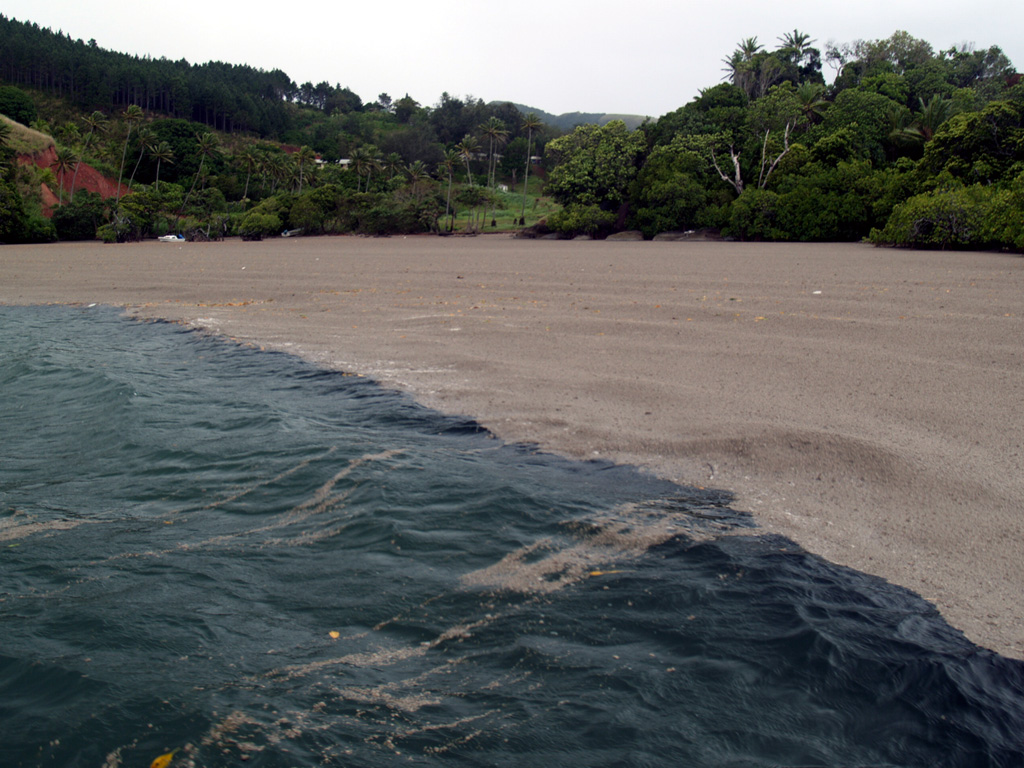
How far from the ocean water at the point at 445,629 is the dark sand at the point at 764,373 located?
1.51 feet

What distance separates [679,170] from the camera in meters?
41.8

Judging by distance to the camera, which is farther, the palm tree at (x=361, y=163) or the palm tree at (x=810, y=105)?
the palm tree at (x=361, y=163)

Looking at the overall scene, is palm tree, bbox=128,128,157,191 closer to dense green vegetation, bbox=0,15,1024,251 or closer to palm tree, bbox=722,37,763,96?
dense green vegetation, bbox=0,15,1024,251

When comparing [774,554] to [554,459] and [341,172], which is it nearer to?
[554,459]

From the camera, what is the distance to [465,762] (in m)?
2.56

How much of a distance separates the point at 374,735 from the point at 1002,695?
8.20ft

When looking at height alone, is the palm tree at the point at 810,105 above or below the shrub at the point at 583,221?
above

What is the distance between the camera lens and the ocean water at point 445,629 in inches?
106

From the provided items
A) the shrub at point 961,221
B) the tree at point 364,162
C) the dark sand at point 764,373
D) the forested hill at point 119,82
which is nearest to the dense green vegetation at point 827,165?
the shrub at point 961,221

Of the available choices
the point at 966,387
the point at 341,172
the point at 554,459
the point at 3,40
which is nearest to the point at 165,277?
the point at 554,459

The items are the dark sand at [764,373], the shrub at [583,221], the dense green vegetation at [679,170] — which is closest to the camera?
the dark sand at [764,373]

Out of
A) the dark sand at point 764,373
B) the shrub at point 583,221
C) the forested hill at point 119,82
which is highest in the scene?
the forested hill at point 119,82

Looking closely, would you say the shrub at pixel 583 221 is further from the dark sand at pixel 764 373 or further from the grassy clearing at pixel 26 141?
the grassy clearing at pixel 26 141

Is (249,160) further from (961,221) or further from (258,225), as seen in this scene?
(961,221)
